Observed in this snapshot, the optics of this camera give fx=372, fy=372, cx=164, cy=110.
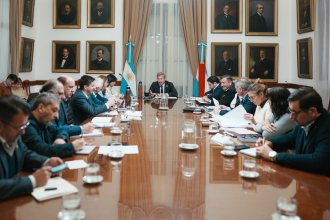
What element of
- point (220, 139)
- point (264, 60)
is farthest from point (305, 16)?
Result: point (220, 139)

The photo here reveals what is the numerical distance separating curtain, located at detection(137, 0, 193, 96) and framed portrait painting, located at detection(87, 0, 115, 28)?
1164 millimetres

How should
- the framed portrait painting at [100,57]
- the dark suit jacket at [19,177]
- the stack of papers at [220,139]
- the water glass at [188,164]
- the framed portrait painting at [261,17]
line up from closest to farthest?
the dark suit jacket at [19,177] → the water glass at [188,164] → the stack of papers at [220,139] → the framed portrait painting at [261,17] → the framed portrait painting at [100,57]

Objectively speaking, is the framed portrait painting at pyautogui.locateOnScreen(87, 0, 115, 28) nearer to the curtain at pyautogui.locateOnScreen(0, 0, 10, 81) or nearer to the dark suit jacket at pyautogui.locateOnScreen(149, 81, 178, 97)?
A: the dark suit jacket at pyautogui.locateOnScreen(149, 81, 178, 97)

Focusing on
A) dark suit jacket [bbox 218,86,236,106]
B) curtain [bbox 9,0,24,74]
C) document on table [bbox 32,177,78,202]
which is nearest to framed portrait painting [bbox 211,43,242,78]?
dark suit jacket [bbox 218,86,236,106]

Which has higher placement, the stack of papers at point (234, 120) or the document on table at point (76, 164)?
the stack of papers at point (234, 120)

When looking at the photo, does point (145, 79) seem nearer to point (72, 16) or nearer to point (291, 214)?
point (72, 16)

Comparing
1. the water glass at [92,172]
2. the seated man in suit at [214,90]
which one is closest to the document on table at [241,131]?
the water glass at [92,172]

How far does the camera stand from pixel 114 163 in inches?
114

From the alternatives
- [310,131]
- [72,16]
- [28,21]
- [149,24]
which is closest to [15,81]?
[28,21]

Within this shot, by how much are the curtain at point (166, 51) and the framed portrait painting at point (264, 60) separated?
1.84 metres

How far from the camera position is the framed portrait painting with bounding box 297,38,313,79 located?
903cm

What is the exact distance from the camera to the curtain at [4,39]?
8648mm

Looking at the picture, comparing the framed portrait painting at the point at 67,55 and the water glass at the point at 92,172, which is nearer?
the water glass at the point at 92,172

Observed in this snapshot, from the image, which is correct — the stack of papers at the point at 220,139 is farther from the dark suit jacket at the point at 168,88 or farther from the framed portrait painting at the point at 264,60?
the framed portrait painting at the point at 264,60
